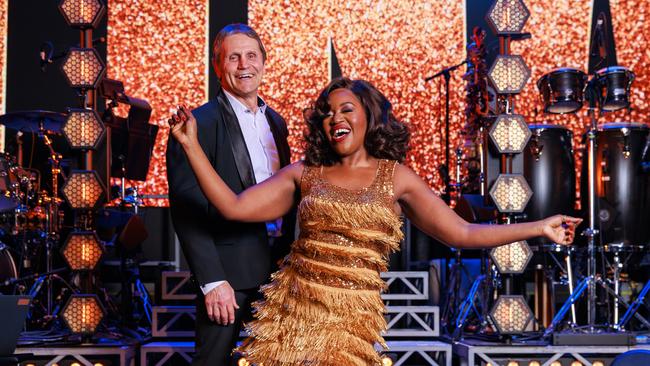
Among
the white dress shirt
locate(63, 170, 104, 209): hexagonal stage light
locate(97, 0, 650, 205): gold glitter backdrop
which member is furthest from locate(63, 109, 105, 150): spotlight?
locate(97, 0, 650, 205): gold glitter backdrop

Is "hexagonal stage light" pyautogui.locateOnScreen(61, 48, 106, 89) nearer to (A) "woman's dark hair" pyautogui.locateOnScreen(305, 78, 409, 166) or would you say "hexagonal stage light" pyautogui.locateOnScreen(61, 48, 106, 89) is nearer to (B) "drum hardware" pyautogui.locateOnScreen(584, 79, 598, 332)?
(A) "woman's dark hair" pyautogui.locateOnScreen(305, 78, 409, 166)

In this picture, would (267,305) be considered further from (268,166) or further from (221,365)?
(268,166)

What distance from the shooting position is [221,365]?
3326mm

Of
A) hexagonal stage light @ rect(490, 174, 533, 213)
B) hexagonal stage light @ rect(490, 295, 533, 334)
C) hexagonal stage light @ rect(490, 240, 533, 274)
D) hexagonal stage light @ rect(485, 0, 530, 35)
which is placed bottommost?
hexagonal stage light @ rect(490, 295, 533, 334)

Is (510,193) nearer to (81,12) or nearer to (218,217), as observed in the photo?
(218,217)

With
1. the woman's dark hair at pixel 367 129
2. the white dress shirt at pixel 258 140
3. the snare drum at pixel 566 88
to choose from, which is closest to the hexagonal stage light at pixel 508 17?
the snare drum at pixel 566 88

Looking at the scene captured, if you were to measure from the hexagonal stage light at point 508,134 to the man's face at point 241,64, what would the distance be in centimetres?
234

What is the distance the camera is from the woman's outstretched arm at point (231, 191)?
2.73m

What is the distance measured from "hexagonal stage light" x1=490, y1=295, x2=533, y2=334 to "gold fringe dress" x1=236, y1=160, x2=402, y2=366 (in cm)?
269

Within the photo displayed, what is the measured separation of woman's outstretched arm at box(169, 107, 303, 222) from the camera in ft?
8.95

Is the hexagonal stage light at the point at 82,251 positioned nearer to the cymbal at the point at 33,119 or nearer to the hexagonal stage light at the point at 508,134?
the cymbal at the point at 33,119

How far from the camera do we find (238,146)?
3.51 metres

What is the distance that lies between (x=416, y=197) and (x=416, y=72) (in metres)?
6.41

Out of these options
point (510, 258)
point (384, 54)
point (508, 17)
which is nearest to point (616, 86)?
point (508, 17)
